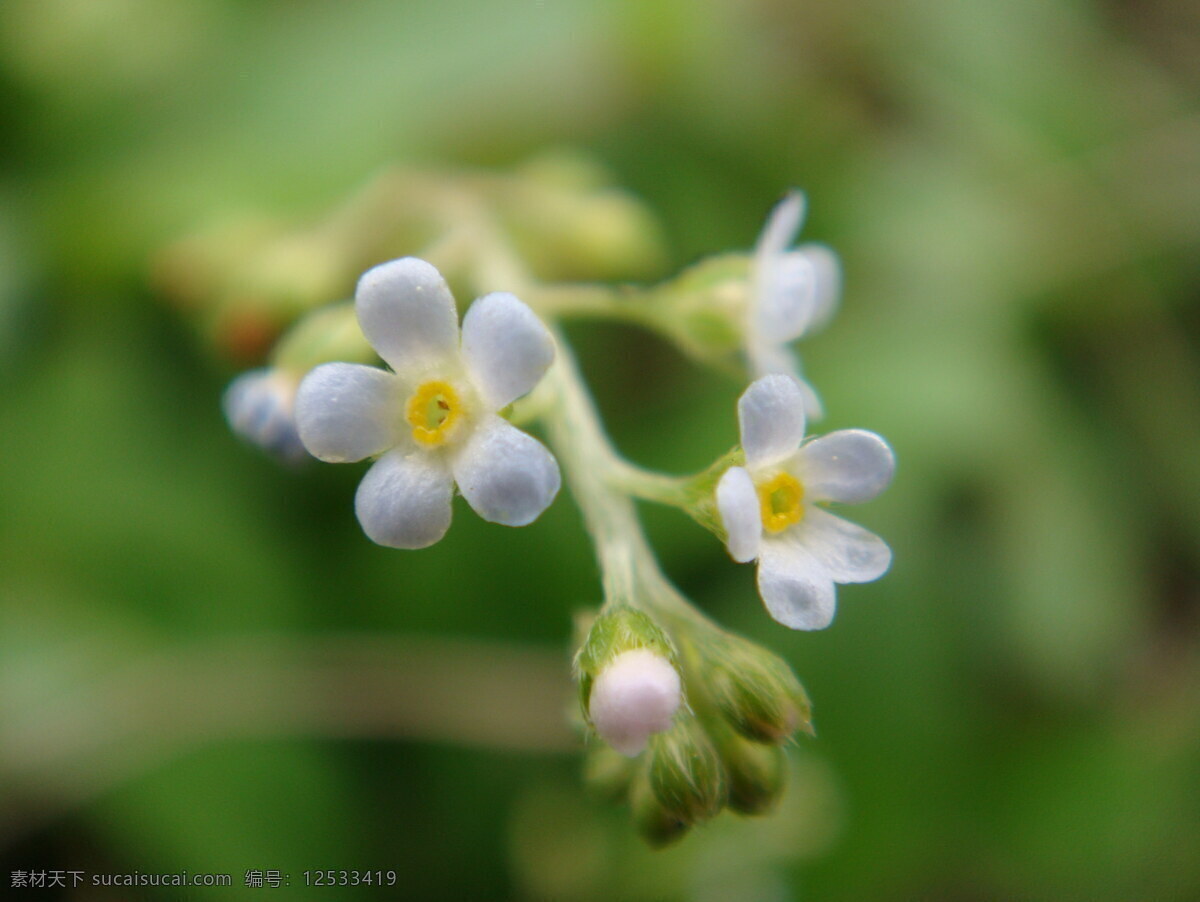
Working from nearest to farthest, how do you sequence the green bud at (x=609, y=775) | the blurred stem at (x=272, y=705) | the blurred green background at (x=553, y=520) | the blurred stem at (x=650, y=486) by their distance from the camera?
the blurred stem at (x=650, y=486) → the green bud at (x=609, y=775) → the blurred stem at (x=272, y=705) → the blurred green background at (x=553, y=520)

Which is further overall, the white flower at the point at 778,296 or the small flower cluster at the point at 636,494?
the white flower at the point at 778,296

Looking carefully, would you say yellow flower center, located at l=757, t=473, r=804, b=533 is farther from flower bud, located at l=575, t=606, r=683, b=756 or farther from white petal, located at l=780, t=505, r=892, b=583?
flower bud, located at l=575, t=606, r=683, b=756

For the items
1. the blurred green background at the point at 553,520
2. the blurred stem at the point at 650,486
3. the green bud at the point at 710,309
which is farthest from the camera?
the blurred green background at the point at 553,520

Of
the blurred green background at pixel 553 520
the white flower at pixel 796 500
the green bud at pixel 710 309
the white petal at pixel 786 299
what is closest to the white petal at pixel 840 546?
the white flower at pixel 796 500

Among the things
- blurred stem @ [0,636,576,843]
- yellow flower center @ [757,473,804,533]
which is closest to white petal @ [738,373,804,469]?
yellow flower center @ [757,473,804,533]

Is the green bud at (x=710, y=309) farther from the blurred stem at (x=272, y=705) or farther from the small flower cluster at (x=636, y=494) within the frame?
the blurred stem at (x=272, y=705)

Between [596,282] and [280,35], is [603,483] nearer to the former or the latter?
[596,282]

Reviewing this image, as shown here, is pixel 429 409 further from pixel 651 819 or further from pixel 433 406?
pixel 651 819

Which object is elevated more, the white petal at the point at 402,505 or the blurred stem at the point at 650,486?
the blurred stem at the point at 650,486

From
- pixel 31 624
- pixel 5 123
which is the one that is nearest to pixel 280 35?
pixel 5 123
